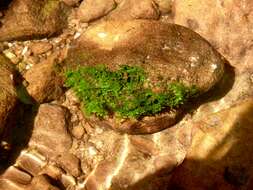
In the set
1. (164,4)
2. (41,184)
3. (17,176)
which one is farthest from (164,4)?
(17,176)

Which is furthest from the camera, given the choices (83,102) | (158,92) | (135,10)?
(135,10)

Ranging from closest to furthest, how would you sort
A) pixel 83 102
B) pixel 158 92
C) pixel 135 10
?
pixel 158 92
pixel 83 102
pixel 135 10

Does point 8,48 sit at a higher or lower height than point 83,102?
higher

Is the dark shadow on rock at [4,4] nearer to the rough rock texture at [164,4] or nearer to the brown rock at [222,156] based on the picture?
the rough rock texture at [164,4]

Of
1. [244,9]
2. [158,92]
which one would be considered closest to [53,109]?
[158,92]

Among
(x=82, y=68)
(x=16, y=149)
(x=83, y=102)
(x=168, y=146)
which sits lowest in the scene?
(x=168, y=146)

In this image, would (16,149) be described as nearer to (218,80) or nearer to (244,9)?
(218,80)

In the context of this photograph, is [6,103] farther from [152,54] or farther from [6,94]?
[152,54]

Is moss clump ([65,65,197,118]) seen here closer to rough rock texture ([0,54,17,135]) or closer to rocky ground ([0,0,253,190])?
rocky ground ([0,0,253,190])
